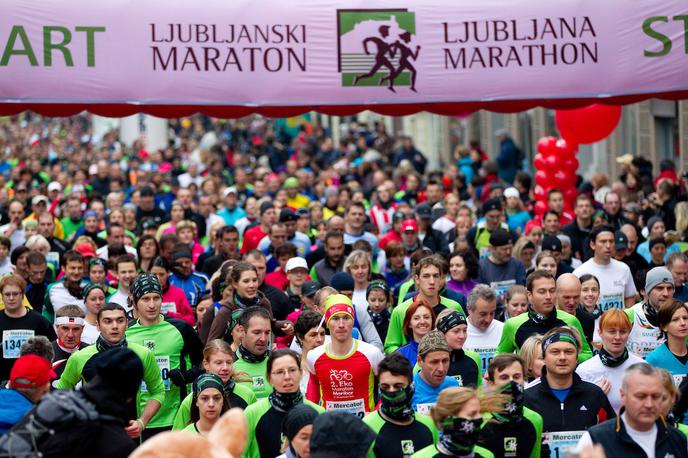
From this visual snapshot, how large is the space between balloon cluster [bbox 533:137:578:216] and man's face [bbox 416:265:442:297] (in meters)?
8.08

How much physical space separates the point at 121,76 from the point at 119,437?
5939 millimetres

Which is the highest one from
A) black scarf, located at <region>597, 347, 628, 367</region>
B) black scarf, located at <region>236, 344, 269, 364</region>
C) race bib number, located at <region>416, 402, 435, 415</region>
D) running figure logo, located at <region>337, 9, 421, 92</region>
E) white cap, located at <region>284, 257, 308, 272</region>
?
running figure logo, located at <region>337, 9, 421, 92</region>

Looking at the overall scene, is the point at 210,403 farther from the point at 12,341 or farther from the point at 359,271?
the point at 359,271

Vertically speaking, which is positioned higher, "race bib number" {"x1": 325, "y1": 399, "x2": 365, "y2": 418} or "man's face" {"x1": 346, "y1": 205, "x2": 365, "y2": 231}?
"man's face" {"x1": 346, "y1": 205, "x2": 365, "y2": 231}

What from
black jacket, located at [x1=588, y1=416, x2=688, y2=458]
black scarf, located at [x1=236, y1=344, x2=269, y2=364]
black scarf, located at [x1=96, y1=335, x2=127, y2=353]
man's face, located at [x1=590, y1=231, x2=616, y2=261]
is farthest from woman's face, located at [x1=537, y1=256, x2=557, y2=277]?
black jacket, located at [x1=588, y1=416, x2=688, y2=458]

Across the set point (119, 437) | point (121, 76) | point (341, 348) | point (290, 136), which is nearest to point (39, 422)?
point (119, 437)

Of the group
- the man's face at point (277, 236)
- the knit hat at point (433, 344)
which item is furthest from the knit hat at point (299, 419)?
the man's face at point (277, 236)

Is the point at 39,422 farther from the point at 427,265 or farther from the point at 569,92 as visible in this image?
the point at 569,92

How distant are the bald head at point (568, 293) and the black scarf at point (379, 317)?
1.57 m

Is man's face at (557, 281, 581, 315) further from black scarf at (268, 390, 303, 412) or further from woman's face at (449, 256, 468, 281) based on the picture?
black scarf at (268, 390, 303, 412)

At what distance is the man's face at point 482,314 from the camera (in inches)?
369

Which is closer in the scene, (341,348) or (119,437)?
(119,437)

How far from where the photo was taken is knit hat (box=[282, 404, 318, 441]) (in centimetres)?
637

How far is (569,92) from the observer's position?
11.4 m
